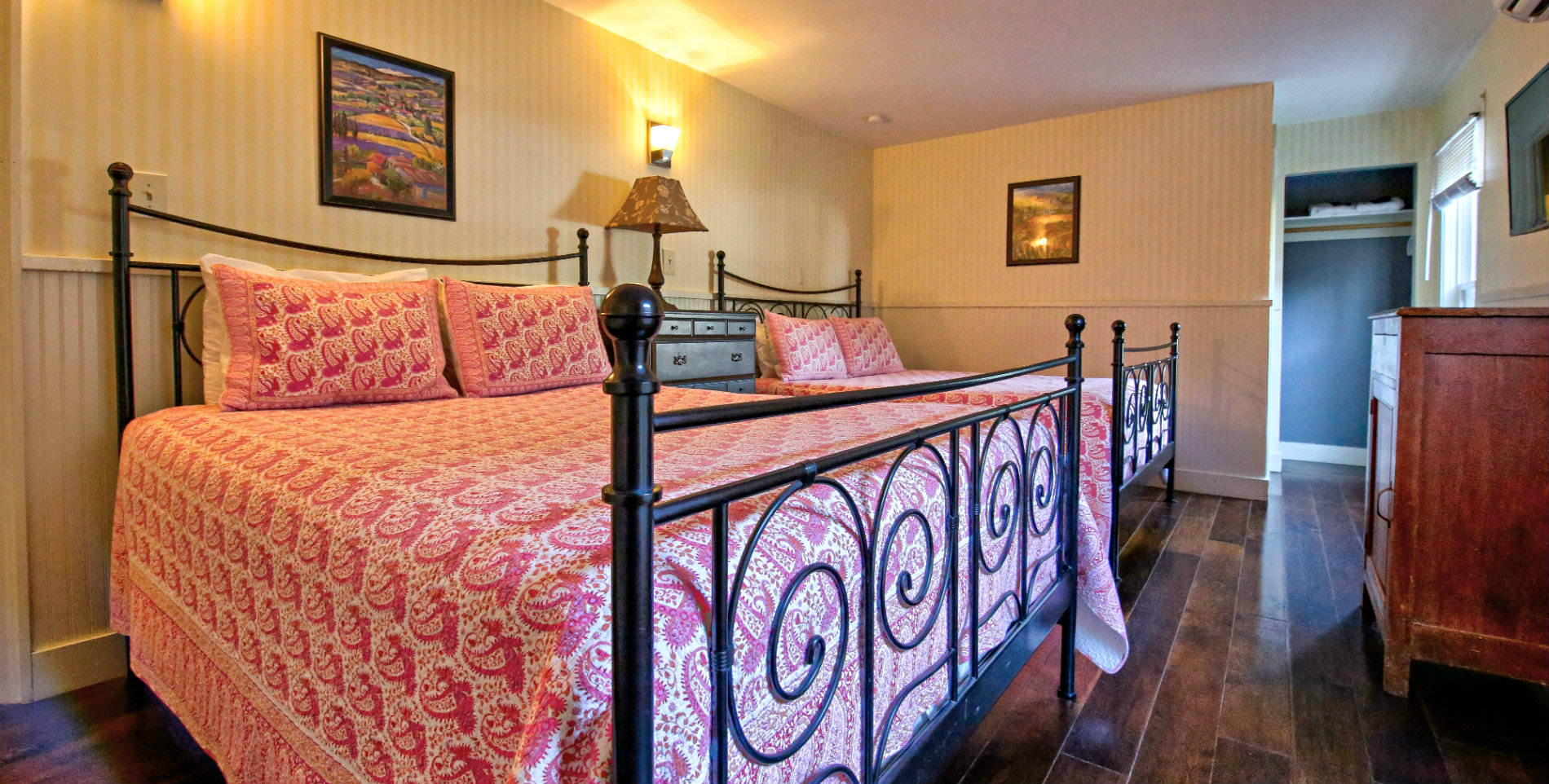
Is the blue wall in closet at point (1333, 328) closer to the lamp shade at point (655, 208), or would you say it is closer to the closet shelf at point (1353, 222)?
the closet shelf at point (1353, 222)

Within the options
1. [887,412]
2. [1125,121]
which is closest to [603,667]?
[887,412]

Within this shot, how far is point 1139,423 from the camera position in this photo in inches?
117

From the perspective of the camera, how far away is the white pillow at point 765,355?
11.3 feet

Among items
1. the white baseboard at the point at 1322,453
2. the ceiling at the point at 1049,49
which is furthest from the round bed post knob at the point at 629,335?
the white baseboard at the point at 1322,453

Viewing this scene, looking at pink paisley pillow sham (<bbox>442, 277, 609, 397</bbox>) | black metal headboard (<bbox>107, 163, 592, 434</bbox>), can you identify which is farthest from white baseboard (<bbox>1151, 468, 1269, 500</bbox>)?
black metal headboard (<bbox>107, 163, 592, 434</bbox>)

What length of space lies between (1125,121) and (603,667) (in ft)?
14.8

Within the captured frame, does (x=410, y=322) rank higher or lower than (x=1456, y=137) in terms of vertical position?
lower

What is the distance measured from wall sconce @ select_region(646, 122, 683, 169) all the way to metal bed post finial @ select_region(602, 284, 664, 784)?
117 inches

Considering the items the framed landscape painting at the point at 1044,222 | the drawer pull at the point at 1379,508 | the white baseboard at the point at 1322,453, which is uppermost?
the framed landscape painting at the point at 1044,222

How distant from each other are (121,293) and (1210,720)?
2846mm

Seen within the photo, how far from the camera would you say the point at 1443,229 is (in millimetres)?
3928

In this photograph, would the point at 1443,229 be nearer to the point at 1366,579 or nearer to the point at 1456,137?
the point at 1456,137

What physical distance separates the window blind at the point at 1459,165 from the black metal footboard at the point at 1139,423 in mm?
1317

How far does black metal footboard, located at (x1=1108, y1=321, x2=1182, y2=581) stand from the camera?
2.45m
